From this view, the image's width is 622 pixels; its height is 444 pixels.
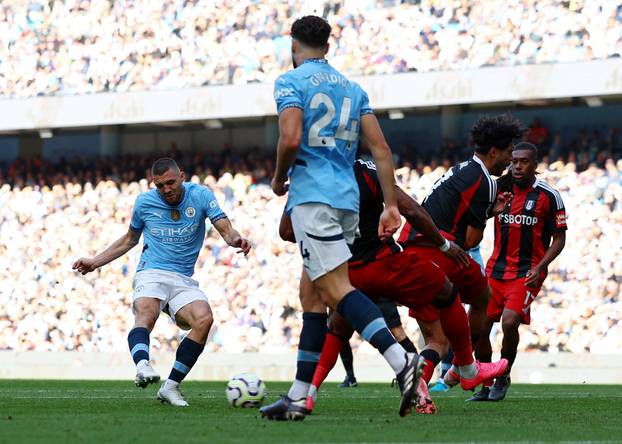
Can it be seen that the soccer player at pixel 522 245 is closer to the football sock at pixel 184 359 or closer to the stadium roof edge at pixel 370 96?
the football sock at pixel 184 359

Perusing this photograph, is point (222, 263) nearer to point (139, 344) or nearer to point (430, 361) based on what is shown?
point (139, 344)

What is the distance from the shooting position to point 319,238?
6.32 m

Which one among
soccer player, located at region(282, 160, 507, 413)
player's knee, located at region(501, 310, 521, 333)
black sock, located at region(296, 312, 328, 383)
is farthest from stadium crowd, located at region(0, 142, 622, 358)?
black sock, located at region(296, 312, 328, 383)

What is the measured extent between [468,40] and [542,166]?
228 cm

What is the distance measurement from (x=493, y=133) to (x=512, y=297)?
198 centimetres

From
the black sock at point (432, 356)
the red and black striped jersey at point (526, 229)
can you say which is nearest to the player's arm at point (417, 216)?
the black sock at point (432, 356)

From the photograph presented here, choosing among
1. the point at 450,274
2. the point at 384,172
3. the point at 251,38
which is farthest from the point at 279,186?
the point at 251,38

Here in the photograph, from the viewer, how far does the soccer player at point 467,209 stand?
8.12 meters

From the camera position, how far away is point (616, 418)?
7.43 metres

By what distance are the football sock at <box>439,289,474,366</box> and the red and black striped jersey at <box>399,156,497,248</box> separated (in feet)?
2.55

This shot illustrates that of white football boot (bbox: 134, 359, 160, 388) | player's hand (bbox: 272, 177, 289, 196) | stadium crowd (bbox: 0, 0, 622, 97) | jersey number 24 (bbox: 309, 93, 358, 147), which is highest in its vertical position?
stadium crowd (bbox: 0, 0, 622, 97)

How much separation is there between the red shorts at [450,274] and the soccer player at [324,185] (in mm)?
1476

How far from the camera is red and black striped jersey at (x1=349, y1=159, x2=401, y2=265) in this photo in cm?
723

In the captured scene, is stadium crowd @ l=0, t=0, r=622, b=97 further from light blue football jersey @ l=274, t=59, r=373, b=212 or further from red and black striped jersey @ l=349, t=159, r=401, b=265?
light blue football jersey @ l=274, t=59, r=373, b=212
